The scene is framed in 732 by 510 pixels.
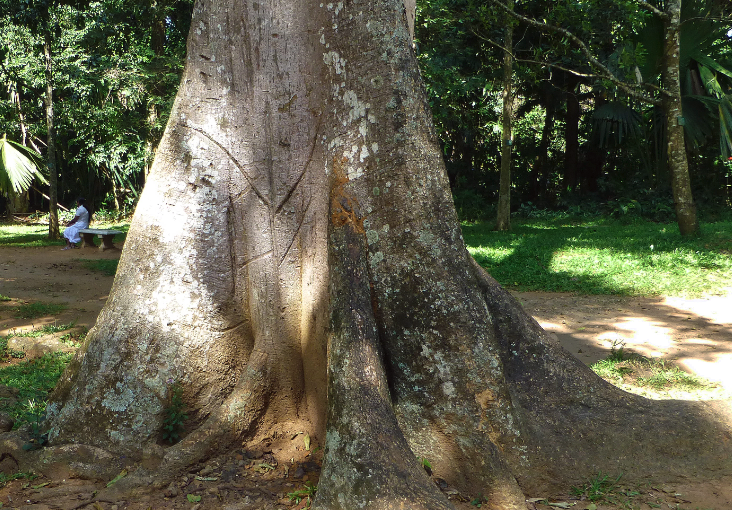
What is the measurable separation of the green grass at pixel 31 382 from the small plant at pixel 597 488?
2923 millimetres

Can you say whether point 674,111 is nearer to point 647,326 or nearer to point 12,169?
point 647,326

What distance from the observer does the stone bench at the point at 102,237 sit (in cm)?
1330

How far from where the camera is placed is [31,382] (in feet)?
16.1

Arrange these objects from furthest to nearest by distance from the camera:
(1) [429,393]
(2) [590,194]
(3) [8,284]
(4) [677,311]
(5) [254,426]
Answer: (2) [590,194]
(3) [8,284]
(4) [677,311]
(5) [254,426]
(1) [429,393]

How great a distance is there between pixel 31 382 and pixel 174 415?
92.6 inches

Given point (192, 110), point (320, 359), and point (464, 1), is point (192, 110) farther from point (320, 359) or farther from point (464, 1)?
point (464, 1)

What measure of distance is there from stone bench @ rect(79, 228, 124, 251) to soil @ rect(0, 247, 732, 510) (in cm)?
38

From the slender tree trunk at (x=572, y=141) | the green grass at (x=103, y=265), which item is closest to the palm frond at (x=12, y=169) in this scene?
the green grass at (x=103, y=265)

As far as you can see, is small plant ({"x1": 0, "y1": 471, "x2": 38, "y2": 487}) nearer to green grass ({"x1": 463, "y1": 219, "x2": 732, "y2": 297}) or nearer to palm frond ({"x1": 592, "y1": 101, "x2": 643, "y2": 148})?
green grass ({"x1": 463, "y1": 219, "x2": 732, "y2": 297})

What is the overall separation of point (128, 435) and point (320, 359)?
1052mm

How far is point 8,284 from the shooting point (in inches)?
369

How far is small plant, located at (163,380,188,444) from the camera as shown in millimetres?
3239

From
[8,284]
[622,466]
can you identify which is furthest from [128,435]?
[8,284]

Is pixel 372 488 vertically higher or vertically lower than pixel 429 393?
lower
